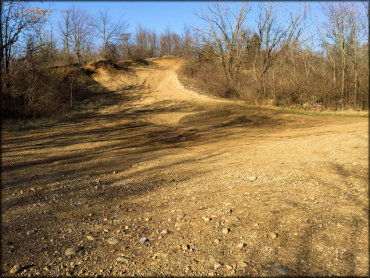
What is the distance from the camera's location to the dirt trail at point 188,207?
10.2 feet

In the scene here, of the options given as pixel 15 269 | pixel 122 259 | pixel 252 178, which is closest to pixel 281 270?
pixel 122 259

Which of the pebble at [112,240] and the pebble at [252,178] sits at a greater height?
the pebble at [252,178]

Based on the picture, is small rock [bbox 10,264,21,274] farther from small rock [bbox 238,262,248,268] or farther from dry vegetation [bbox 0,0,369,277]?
small rock [bbox 238,262,248,268]

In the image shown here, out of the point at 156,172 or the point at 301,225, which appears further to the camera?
the point at 156,172

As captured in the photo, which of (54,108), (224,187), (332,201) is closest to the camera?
(332,201)

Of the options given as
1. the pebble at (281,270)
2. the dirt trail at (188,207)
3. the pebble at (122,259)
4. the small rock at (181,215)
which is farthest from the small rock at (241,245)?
the pebble at (122,259)

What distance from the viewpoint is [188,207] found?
4.62m

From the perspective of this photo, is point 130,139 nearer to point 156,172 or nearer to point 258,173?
point 156,172

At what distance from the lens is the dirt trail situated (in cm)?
311

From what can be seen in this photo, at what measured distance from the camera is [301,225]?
3.66 m

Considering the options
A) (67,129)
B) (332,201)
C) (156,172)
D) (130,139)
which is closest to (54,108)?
(67,129)

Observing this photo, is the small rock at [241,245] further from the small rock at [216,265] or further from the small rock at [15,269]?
the small rock at [15,269]

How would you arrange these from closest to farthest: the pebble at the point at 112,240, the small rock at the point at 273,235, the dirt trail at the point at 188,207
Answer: the dirt trail at the point at 188,207 → the small rock at the point at 273,235 → the pebble at the point at 112,240

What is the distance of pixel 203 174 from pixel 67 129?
10.3m
